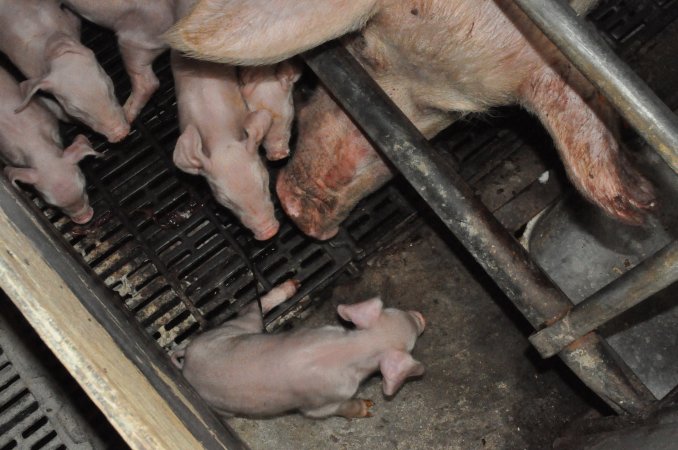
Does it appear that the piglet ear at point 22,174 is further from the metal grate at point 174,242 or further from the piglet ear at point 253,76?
the piglet ear at point 253,76

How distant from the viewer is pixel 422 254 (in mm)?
3049

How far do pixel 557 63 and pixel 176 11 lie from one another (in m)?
1.30

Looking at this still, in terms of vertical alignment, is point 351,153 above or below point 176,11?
below

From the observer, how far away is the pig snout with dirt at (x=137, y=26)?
2.86 m

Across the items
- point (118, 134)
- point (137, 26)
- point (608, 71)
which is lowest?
point (608, 71)

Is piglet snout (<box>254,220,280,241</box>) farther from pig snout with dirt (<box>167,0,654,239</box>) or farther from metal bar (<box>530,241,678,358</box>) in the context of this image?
metal bar (<box>530,241,678,358</box>)

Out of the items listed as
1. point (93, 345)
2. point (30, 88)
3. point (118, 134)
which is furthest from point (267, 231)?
point (93, 345)

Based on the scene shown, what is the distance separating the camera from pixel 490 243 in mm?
1943

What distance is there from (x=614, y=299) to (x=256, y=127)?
123 cm

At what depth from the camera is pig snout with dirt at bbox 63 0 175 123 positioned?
9.37ft

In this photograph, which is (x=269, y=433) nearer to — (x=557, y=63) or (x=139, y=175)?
(x=139, y=175)

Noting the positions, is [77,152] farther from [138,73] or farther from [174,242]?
[174,242]

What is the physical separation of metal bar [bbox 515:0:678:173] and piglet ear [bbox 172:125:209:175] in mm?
1331

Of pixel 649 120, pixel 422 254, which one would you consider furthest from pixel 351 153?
pixel 649 120
